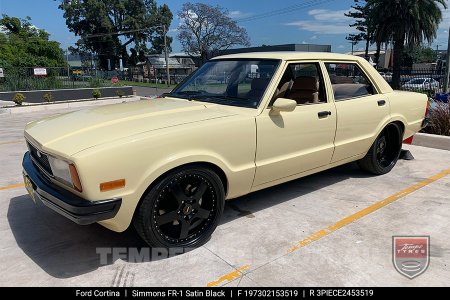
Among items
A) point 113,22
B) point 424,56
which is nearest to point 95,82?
point 113,22

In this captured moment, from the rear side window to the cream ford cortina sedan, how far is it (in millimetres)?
17

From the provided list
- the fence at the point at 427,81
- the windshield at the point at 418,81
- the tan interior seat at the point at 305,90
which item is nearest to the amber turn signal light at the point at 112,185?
the tan interior seat at the point at 305,90

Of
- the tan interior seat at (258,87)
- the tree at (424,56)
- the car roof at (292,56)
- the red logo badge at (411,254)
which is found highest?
the tree at (424,56)

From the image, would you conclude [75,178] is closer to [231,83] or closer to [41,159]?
[41,159]

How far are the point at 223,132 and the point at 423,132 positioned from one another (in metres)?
5.84

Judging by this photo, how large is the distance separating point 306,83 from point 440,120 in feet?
14.1

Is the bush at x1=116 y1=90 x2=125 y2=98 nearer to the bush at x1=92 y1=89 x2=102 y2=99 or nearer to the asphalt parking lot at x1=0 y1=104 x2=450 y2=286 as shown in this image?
the bush at x1=92 y1=89 x2=102 y2=99

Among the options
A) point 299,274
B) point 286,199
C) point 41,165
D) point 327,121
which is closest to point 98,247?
point 41,165

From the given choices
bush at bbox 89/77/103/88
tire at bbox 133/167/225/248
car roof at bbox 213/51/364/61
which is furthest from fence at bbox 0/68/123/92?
tire at bbox 133/167/225/248

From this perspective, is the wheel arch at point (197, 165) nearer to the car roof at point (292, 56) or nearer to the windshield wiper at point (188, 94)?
the windshield wiper at point (188, 94)

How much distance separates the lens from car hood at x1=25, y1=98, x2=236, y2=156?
281 cm

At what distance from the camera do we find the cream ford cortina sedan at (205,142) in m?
2.71

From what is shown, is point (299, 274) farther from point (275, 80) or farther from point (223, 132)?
point (275, 80)

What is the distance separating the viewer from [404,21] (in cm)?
2298
